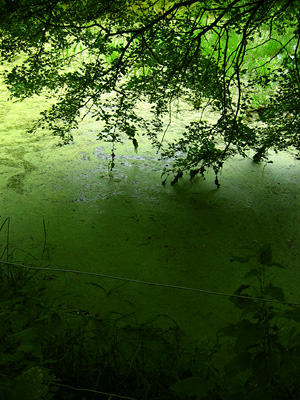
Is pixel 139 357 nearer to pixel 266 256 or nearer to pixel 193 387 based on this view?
pixel 193 387

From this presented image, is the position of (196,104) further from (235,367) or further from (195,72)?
(235,367)

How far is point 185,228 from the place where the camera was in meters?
2.03

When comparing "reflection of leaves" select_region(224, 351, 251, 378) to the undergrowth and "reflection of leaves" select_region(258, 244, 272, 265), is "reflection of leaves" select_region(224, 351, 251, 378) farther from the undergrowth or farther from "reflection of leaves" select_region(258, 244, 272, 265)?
"reflection of leaves" select_region(258, 244, 272, 265)

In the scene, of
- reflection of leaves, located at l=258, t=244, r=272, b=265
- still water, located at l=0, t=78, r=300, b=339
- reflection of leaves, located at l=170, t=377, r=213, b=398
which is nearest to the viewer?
reflection of leaves, located at l=170, t=377, r=213, b=398

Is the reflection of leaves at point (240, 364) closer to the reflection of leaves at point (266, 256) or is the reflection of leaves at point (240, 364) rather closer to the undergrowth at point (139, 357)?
the undergrowth at point (139, 357)

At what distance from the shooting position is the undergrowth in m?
0.79

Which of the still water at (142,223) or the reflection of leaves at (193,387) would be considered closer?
the reflection of leaves at (193,387)

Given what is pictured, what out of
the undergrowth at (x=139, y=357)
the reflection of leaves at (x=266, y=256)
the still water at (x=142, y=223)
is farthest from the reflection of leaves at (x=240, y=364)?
the still water at (x=142, y=223)

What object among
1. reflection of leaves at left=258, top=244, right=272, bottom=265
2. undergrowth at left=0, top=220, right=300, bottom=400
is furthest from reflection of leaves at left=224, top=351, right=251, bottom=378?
reflection of leaves at left=258, top=244, right=272, bottom=265

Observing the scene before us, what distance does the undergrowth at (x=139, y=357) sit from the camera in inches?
31.2

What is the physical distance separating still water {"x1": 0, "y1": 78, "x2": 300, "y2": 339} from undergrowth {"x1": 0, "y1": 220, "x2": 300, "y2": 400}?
17cm

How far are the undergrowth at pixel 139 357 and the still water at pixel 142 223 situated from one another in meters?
0.17

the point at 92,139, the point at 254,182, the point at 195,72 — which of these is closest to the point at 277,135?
the point at 254,182

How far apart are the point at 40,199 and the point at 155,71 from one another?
0.94 meters
